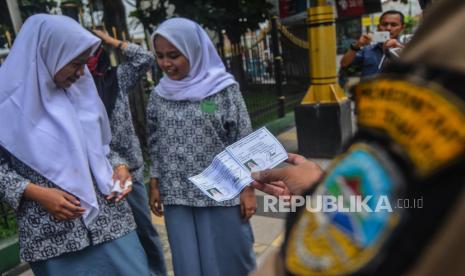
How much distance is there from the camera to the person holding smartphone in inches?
140

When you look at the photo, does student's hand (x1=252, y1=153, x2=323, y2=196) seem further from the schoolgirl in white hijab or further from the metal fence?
the metal fence

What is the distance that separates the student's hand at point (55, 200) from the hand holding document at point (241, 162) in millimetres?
508

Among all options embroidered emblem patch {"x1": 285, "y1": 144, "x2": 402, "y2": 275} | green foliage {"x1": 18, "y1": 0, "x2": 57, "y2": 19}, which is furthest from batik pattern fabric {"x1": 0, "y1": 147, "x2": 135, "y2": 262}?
green foliage {"x1": 18, "y1": 0, "x2": 57, "y2": 19}

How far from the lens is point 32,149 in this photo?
1697 mm

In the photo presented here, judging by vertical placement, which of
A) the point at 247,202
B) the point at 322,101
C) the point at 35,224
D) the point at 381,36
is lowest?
the point at 322,101

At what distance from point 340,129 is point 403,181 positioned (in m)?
4.69

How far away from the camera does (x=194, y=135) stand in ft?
7.13

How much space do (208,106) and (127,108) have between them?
0.48 metres

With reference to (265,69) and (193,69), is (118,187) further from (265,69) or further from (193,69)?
(265,69)

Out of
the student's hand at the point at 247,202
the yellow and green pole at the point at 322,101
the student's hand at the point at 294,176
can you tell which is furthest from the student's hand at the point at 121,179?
the yellow and green pole at the point at 322,101

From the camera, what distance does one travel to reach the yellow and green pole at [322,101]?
4.89 meters

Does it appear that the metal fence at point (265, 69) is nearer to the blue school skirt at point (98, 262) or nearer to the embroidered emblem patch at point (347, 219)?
the blue school skirt at point (98, 262)

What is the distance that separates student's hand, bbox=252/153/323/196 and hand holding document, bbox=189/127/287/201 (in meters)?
0.14

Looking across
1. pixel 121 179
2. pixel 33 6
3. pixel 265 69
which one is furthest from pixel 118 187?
pixel 265 69
